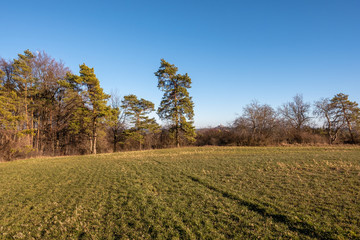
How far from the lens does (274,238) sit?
11.9 feet

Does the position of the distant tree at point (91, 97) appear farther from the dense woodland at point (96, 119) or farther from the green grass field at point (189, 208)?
the green grass field at point (189, 208)

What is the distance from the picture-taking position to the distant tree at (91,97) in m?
25.0

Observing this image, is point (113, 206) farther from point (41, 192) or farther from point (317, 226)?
point (317, 226)

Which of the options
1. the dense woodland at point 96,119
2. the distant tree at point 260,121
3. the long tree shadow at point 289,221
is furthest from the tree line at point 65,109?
the long tree shadow at point 289,221

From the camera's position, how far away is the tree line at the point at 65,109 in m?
21.1

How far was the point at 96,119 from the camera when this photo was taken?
26047 mm

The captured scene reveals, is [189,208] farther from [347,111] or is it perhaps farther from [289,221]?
[347,111]

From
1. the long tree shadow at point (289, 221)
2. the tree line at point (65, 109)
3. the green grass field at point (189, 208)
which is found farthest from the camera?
the tree line at point (65, 109)

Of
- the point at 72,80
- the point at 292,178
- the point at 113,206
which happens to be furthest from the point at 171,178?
the point at 72,80

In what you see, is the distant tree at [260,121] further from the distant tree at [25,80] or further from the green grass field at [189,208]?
the distant tree at [25,80]

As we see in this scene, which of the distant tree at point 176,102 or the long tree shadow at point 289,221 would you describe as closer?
the long tree shadow at point 289,221

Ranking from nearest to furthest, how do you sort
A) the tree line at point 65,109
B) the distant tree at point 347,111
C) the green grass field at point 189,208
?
the green grass field at point 189,208 < the tree line at point 65,109 < the distant tree at point 347,111

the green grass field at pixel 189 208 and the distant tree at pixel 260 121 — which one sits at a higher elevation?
the distant tree at pixel 260 121

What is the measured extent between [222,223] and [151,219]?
6.59 feet
